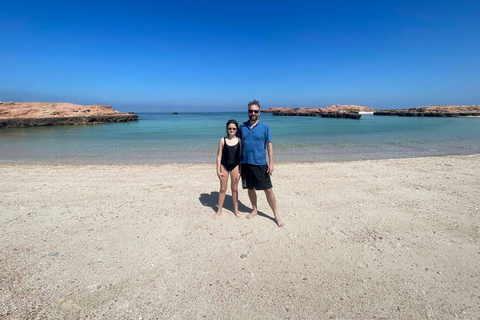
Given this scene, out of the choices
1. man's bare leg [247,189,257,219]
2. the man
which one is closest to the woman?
the man

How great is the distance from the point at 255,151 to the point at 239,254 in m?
1.71

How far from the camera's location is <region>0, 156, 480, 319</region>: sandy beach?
2439 millimetres

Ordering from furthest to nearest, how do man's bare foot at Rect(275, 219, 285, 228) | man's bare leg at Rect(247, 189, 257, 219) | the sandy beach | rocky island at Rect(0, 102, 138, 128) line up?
1. rocky island at Rect(0, 102, 138, 128)
2. man's bare leg at Rect(247, 189, 257, 219)
3. man's bare foot at Rect(275, 219, 285, 228)
4. the sandy beach

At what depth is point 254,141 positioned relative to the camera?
3.92m

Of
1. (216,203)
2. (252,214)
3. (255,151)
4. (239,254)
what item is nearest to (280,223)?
(252,214)

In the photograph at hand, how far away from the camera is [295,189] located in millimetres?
6172

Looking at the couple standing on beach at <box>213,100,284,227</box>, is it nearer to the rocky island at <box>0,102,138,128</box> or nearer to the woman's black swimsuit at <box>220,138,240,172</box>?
the woman's black swimsuit at <box>220,138,240,172</box>

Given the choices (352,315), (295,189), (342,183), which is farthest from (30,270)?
(342,183)

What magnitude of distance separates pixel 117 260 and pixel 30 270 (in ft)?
3.43

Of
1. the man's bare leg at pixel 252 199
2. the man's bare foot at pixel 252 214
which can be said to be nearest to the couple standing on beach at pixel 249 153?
the man's bare leg at pixel 252 199

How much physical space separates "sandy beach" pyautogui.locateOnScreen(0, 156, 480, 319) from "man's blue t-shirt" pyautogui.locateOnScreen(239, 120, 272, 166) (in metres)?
1.29

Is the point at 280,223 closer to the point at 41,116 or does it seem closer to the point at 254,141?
the point at 254,141

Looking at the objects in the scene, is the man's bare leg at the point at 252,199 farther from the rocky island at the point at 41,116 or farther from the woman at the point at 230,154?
the rocky island at the point at 41,116

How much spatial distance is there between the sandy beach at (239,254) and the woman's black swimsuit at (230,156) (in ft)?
3.71
